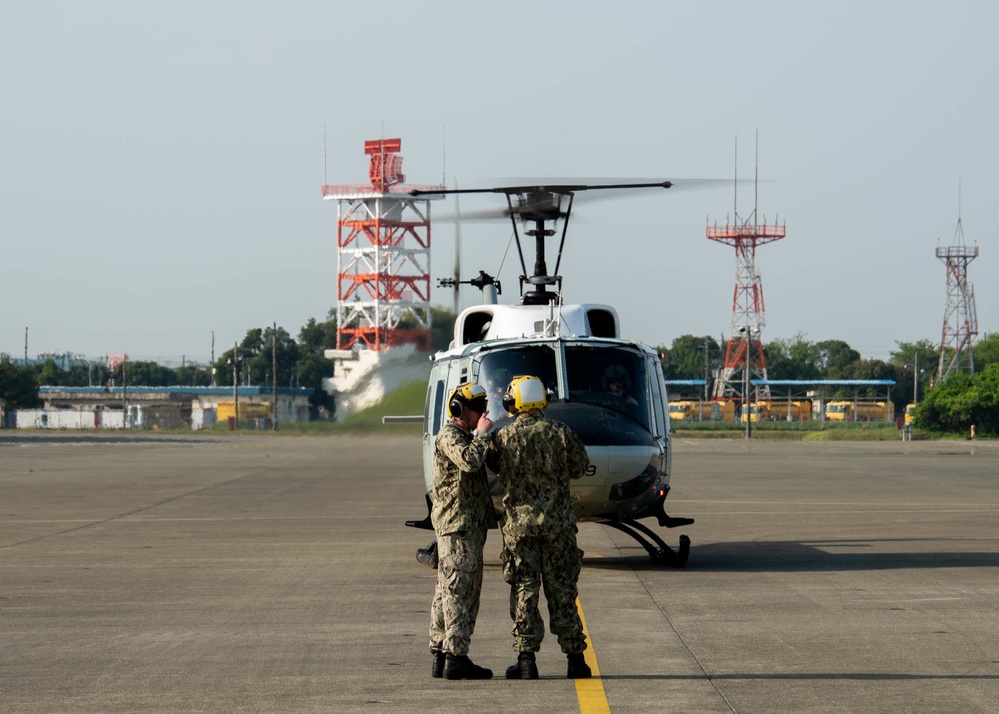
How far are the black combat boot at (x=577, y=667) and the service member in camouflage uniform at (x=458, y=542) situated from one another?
54 centimetres

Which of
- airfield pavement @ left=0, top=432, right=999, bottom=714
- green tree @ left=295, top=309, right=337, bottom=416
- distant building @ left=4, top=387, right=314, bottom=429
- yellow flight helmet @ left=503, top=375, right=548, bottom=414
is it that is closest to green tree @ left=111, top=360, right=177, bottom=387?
distant building @ left=4, top=387, right=314, bottom=429

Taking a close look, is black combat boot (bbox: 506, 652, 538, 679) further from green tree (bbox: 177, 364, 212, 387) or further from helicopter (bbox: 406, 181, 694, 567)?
green tree (bbox: 177, 364, 212, 387)

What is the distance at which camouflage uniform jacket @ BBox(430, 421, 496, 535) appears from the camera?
845 centimetres

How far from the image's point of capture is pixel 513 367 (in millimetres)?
14422

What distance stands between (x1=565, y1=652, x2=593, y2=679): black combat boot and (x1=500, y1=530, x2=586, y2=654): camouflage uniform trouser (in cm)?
5

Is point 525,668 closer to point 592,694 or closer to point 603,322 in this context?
point 592,694

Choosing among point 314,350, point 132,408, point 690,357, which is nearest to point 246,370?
point 132,408

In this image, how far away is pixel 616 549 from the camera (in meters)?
17.4

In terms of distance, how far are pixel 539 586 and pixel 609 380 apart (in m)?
6.19

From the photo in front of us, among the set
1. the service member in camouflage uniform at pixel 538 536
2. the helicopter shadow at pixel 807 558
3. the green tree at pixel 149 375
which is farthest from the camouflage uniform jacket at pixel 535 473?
the green tree at pixel 149 375

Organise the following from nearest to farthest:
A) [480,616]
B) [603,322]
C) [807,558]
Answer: [480,616] → [807,558] → [603,322]

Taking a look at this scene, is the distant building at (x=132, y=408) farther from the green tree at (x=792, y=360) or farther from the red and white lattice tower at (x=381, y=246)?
the green tree at (x=792, y=360)

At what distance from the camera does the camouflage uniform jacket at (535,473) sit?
8.47 m

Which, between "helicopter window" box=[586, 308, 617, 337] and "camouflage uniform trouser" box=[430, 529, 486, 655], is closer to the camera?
"camouflage uniform trouser" box=[430, 529, 486, 655]
